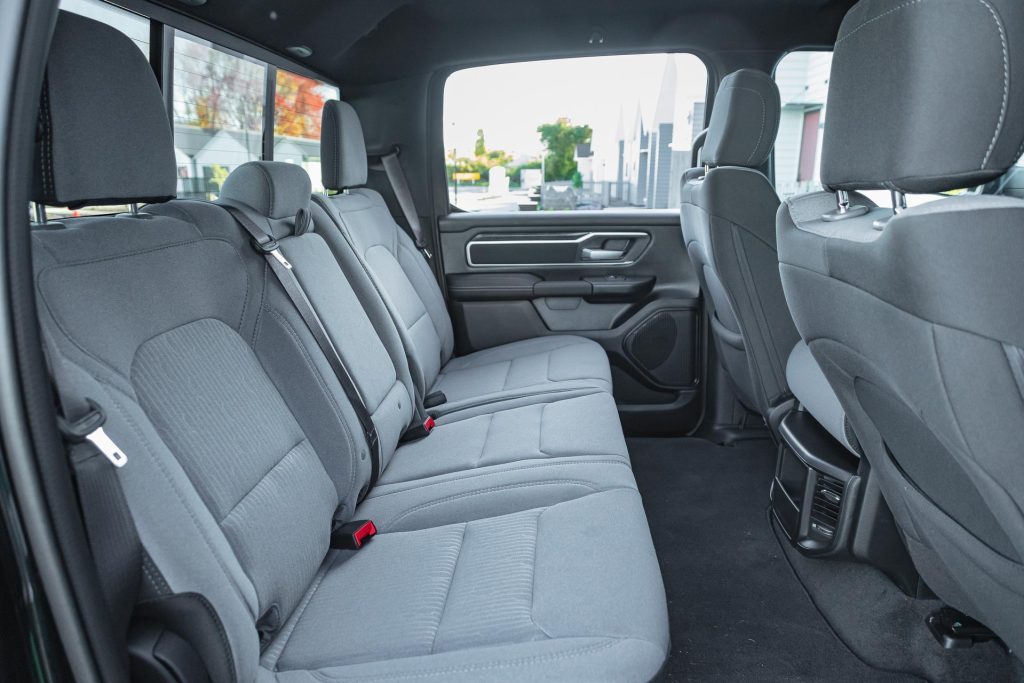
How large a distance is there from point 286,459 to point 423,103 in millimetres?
2109

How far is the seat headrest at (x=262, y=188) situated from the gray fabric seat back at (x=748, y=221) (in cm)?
110

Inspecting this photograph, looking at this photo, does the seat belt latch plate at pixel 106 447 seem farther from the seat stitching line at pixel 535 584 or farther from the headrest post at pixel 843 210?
the headrest post at pixel 843 210

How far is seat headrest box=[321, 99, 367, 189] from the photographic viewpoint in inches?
95.0

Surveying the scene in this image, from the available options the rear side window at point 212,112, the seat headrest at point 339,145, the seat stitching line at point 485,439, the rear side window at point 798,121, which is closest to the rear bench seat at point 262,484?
the seat stitching line at point 485,439

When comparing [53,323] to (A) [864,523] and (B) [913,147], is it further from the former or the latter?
(A) [864,523]

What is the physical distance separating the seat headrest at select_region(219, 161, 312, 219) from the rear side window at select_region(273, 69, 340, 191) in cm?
83

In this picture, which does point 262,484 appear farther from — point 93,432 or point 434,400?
point 434,400

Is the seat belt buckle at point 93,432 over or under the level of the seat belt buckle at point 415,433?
over

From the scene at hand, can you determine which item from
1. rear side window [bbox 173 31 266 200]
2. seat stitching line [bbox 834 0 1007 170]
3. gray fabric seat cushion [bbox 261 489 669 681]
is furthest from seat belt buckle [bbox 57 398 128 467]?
rear side window [bbox 173 31 266 200]

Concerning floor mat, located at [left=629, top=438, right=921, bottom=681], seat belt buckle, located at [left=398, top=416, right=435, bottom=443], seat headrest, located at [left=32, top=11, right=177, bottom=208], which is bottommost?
floor mat, located at [left=629, top=438, right=921, bottom=681]

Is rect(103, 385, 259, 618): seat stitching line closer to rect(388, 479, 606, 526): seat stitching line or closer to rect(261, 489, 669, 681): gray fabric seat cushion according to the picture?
rect(261, 489, 669, 681): gray fabric seat cushion

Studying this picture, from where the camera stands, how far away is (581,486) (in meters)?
1.54

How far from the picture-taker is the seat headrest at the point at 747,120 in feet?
6.82

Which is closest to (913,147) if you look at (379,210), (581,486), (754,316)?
(581,486)
